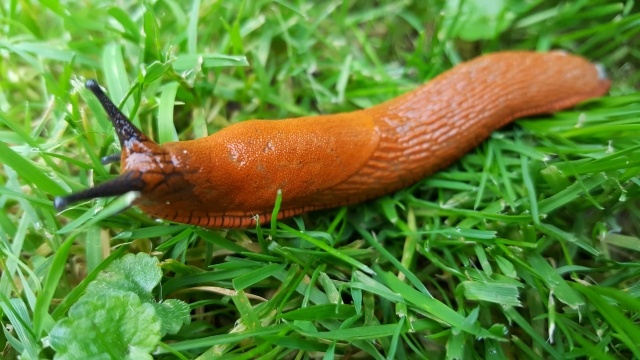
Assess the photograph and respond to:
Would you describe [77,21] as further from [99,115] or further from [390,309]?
[390,309]

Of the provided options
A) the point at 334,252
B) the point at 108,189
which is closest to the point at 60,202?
the point at 108,189

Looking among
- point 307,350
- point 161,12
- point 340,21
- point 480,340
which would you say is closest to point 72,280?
point 307,350

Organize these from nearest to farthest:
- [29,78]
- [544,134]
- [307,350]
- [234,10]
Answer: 1. [307,350]
2. [544,134]
3. [29,78]
4. [234,10]

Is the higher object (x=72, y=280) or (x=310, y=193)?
(x=310, y=193)

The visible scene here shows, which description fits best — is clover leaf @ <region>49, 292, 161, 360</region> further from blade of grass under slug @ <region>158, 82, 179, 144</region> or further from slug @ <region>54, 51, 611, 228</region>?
blade of grass under slug @ <region>158, 82, 179, 144</region>

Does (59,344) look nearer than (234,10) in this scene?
Yes

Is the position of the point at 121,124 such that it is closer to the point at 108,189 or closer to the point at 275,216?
the point at 108,189

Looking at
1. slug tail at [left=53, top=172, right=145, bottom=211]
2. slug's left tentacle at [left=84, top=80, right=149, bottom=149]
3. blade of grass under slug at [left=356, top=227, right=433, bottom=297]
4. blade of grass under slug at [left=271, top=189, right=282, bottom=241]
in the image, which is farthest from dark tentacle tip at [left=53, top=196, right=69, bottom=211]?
blade of grass under slug at [left=356, top=227, right=433, bottom=297]
